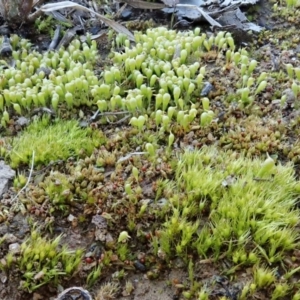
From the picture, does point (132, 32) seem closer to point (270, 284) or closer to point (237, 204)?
point (237, 204)

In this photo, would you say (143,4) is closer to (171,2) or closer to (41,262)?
(171,2)

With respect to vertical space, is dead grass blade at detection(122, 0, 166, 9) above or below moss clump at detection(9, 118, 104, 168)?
above

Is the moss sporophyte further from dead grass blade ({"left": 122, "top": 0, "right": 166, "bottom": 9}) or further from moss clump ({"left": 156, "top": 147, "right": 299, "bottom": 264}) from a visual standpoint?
dead grass blade ({"left": 122, "top": 0, "right": 166, "bottom": 9})

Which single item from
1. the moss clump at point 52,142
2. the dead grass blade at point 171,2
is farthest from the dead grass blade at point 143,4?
the moss clump at point 52,142

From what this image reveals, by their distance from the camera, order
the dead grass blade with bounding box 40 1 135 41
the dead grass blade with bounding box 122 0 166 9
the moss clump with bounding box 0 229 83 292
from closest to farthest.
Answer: the moss clump with bounding box 0 229 83 292, the dead grass blade with bounding box 40 1 135 41, the dead grass blade with bounding box 122 0 166 9

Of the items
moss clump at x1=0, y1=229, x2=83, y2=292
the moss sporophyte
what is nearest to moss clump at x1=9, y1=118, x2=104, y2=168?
the moss sporophyte

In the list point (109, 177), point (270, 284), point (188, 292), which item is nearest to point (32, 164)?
point (109, 177)

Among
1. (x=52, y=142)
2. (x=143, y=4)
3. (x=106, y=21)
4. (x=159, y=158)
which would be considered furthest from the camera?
(x=143, y=4)

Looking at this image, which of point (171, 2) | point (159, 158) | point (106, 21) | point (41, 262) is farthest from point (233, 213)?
point (171, 2)
